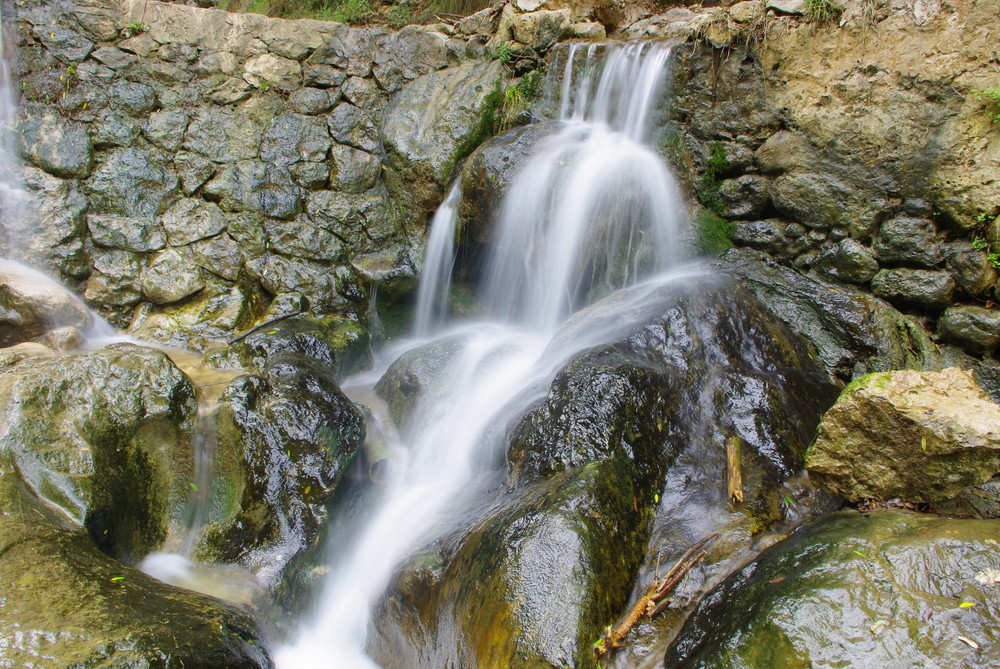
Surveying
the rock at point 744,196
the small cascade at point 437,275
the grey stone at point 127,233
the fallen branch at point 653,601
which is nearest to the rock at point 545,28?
the small cascade at point 437,275

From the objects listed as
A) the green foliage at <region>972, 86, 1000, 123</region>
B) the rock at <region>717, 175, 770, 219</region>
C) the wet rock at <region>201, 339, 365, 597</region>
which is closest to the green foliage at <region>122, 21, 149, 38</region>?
the wet rock at <region>201, 339, 365, 597</region>

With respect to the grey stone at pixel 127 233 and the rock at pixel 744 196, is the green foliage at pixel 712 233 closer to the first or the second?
the rock at pixel 744 196

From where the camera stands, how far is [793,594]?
7.80ft

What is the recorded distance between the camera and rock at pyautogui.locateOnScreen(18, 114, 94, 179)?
6465 millimetres

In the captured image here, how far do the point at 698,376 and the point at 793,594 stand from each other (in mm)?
1940

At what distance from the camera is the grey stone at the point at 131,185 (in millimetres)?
6621

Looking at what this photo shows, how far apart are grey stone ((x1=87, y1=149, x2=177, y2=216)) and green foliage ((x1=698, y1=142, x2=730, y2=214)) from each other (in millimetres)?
6349

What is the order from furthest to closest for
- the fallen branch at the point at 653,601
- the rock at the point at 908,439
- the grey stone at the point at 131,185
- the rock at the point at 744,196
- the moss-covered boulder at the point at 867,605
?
the grey stone at the point at 131,185, the rock at the point at 744,196, the rock at the point at 908,439, the fallen branch at the point at 653,601, the moss-covered boulder at the point at 867,605

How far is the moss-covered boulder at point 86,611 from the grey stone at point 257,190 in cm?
449

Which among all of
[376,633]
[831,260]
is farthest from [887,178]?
[376,633]

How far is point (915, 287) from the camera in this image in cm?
487

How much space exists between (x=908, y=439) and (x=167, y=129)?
8260 millimetres

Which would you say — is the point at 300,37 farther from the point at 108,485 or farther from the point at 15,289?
the point at 108,485

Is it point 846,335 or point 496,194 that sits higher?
point 496,194
